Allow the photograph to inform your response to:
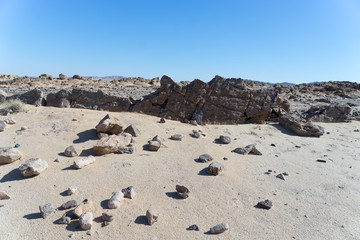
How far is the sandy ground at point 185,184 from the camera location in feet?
9.72

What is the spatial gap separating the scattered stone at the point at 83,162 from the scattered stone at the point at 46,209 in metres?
1.00

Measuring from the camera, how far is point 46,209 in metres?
3.09

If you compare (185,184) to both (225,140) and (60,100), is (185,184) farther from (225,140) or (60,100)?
(60,100)

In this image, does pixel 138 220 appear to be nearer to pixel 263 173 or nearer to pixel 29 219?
pixel 29 219

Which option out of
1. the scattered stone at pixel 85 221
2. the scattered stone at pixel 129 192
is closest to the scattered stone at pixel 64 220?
the scattered stone at pixel 85 221

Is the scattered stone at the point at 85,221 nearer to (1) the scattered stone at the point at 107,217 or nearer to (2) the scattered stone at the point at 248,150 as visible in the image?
(1) the scattered stone at the point at 107,217

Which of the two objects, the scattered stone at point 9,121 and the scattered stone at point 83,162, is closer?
the scattered stone at point 83,162

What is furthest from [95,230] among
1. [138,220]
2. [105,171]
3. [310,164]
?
[310,164]

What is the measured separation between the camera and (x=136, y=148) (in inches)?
199

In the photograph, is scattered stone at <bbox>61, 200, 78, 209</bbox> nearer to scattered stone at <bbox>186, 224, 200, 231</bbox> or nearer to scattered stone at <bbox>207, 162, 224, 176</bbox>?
scattered stone at <bbox>186, 224, 200, 231</bbox>

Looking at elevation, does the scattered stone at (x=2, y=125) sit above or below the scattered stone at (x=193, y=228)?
above

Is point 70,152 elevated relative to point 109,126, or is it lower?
lower

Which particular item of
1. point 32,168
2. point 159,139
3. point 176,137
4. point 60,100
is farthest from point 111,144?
point 60,100

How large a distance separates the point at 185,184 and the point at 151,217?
3.47 feet
